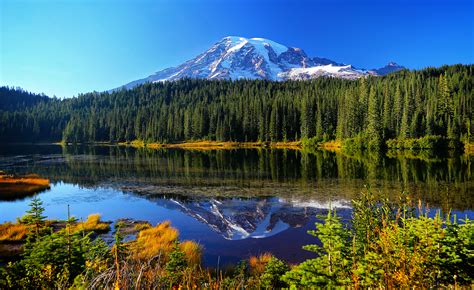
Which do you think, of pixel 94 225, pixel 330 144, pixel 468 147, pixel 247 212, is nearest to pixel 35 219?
pixel 94 225

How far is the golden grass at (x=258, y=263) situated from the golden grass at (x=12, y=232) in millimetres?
16378

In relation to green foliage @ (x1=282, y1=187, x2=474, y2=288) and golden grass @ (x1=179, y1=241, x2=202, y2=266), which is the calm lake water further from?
green foliage @ (x1=282, y1=187, x2=474, y2=288)

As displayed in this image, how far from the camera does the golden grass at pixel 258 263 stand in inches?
631

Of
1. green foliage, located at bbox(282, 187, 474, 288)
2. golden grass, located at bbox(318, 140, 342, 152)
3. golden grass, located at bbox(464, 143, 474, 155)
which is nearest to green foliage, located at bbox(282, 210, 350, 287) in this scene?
green foliage, located at bbox(282, 187, 474, 288)

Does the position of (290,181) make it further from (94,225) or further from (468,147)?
(468,147)

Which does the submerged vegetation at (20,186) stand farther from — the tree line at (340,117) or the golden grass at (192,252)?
the tree line at (340,117)

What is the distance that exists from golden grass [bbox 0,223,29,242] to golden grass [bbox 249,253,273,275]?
16.4 meters

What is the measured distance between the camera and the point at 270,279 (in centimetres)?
1273

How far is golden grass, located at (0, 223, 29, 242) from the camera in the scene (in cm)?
2356

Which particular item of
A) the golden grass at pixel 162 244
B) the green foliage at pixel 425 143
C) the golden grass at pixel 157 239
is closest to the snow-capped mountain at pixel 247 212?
the golden grass at pixel 157 239

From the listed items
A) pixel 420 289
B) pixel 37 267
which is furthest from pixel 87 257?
pixel 420 289

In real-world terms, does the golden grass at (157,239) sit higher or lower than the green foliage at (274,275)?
lower

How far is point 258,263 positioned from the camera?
A: 679 inches

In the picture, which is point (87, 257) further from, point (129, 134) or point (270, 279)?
point (129, 134)
